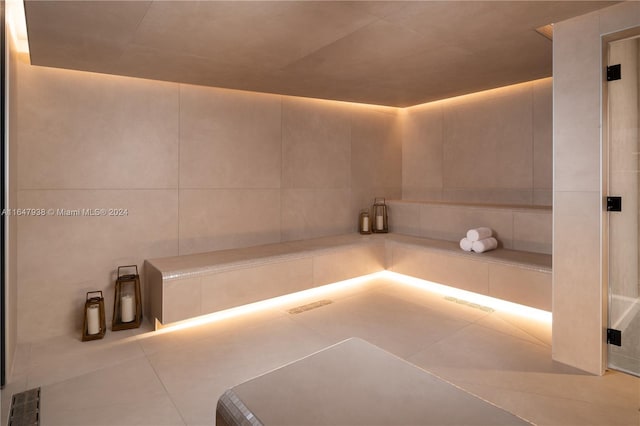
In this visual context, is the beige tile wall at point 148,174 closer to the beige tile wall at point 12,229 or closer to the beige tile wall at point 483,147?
the beige tile wall at point 12,229

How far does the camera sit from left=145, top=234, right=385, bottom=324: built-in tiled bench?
291 cm

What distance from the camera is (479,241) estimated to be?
11.8ft

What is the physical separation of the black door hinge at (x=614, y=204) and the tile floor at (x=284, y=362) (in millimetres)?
1017

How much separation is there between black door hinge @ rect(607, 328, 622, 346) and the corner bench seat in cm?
70

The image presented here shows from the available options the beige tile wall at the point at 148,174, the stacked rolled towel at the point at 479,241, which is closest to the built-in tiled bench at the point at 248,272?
the beige tile wall at the point at 148,174

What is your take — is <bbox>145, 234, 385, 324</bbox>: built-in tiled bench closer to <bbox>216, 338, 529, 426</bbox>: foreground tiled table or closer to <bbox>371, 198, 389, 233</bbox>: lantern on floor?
<bbox>371, 198, 389, 233</bbox>: lantern on floor

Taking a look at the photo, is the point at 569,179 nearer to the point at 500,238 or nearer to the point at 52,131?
the point at 500,238

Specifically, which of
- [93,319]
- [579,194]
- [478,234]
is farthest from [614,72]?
[93,319]

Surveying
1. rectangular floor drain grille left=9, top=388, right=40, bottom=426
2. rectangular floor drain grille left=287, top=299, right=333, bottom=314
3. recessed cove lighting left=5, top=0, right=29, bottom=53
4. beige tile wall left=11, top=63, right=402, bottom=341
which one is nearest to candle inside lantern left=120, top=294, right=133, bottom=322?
beige tile wall left=11, top=63, right=402, bottom=341

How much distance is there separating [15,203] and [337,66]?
2.69 m

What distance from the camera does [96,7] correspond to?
191cm

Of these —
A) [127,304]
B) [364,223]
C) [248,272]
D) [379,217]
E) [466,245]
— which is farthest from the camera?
[379,217]

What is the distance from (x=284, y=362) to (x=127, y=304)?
4.83 feet

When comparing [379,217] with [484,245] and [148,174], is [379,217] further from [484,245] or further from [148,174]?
[148,174]
